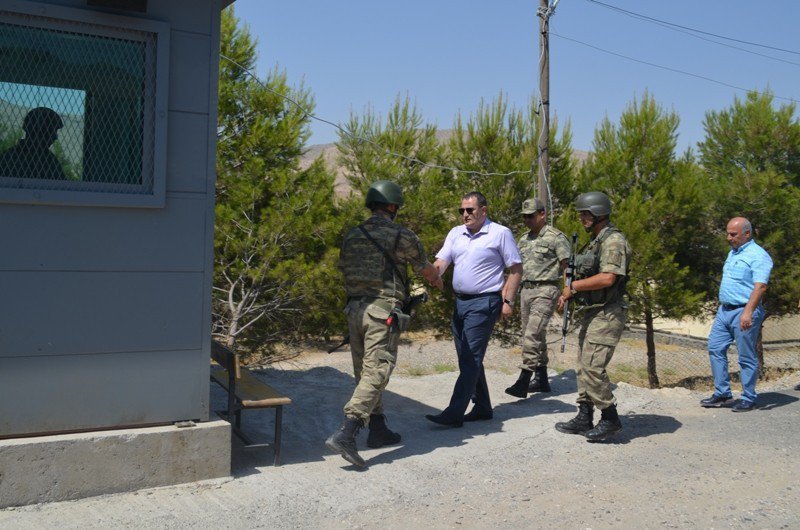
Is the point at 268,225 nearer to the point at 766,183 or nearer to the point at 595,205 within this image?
the point at 595,205

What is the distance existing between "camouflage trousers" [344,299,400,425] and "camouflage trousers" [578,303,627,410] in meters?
1.50

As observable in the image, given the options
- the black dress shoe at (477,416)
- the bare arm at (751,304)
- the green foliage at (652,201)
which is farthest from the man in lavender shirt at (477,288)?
the green foliage at (652,201)

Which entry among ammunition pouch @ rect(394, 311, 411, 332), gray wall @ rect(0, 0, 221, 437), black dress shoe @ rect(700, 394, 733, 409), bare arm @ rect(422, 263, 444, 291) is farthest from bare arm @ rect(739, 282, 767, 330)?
gray wall @ rect(0, 0, 221, 437)

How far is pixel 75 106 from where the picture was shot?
13.7 ft

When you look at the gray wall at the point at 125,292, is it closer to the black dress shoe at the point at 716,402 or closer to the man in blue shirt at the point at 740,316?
the black dress shoe at the point at 716,402

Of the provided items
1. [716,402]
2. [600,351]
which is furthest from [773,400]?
[600,351]

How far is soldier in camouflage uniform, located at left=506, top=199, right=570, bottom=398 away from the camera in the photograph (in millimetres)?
6934

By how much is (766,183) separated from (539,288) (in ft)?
28.5

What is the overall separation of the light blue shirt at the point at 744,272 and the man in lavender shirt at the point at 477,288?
89.9 inches

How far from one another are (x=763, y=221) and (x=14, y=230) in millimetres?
13147

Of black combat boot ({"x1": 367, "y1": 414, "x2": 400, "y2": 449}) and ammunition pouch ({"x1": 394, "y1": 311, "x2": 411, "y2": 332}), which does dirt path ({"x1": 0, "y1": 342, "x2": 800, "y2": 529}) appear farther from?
ammunition pouch ({"x1": 394, "y1": 311, "x2": 411, "y2": 332})

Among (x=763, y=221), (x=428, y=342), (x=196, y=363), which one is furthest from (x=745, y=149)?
(x=196, y=363)

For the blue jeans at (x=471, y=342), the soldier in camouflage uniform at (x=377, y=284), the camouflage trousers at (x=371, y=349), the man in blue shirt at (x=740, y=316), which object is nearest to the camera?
the camouflage trousers at (x=371, y=349)

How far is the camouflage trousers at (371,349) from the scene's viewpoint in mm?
4789
